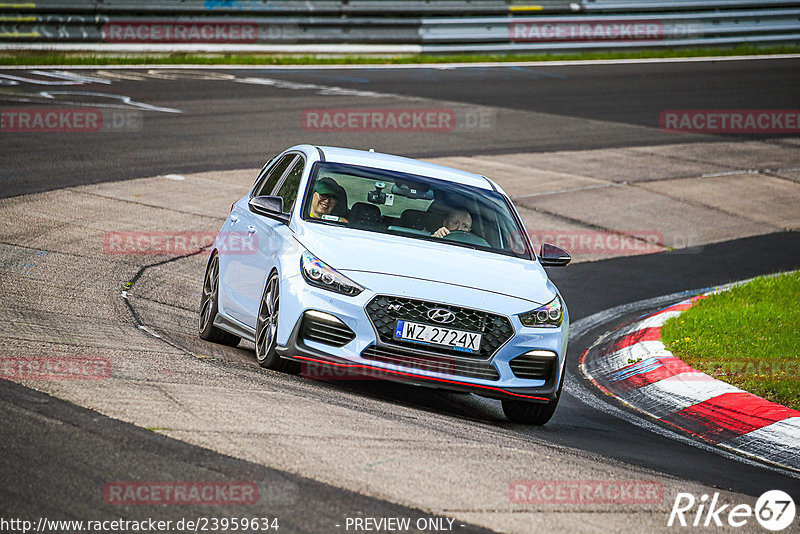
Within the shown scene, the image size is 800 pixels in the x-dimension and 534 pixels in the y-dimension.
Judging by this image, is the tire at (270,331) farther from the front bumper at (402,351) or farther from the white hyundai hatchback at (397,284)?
the front bumper at (402,351)

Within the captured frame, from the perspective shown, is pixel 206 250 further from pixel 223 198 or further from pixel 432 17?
pixel 432 17

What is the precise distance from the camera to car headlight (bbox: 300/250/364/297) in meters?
7.21

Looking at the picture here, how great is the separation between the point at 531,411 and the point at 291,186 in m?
2.56

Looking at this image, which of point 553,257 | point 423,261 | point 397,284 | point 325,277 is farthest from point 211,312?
point 553,257

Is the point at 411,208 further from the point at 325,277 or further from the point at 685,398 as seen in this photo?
the point at 685,398

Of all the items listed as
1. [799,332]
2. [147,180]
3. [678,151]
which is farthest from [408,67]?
[799,332]

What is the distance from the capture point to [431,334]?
23.4 ft

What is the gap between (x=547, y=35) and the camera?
31.6m

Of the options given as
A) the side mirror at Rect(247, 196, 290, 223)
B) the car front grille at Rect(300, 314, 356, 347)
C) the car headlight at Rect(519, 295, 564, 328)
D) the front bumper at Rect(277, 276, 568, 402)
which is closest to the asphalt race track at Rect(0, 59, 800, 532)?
the front bumper at Rect(277, 276, 568, 402)

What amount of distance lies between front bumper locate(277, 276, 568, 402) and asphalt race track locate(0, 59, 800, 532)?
218 mm

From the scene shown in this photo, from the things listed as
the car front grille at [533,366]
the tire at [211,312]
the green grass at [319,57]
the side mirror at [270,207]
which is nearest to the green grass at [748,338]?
the car front grille at [533,366]

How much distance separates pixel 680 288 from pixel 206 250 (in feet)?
17.9

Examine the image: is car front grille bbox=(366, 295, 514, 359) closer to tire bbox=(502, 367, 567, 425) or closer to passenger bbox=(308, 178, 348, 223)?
tire bbox=(502, 367, 567, 425)

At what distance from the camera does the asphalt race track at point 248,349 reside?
5.02 meters
